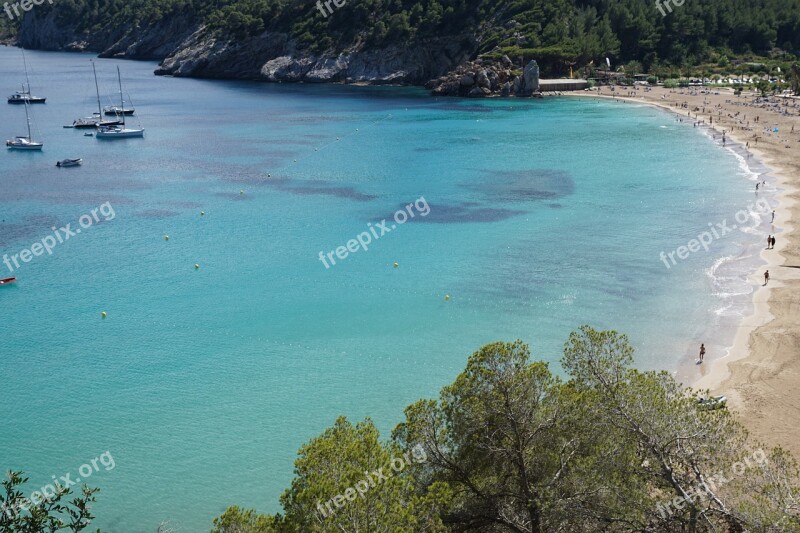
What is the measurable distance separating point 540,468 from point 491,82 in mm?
118369

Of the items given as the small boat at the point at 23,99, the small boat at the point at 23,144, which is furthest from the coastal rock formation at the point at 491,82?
the small boat at the point at 23,99

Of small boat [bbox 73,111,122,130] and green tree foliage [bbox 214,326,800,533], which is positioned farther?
small boat [bbox 73,111,122,130]

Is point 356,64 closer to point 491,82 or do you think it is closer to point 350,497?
point 491,82

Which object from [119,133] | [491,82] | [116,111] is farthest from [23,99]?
[491,82]

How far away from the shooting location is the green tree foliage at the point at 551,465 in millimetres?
16203

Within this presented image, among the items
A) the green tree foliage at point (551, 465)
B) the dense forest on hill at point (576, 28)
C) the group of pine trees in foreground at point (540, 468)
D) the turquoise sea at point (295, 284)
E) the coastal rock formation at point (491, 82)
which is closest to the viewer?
the group of pine trees in foreground at point (540, 468)

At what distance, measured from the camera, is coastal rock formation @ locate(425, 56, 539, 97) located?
127812 mm

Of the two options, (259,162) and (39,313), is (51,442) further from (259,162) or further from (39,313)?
(259,162)

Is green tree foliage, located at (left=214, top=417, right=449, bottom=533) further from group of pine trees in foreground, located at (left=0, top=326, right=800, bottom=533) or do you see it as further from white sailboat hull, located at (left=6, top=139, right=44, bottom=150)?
white sailboat hull, located at (left=6, top=139, right=44, bottom=150)

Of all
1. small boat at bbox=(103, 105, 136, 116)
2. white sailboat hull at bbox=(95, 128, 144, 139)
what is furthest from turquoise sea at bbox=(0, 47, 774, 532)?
small boat at bbox=(103, 105, 136, 116)

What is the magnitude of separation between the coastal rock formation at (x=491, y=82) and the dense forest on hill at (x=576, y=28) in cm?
492

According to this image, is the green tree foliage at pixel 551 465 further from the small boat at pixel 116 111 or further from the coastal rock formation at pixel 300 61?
the coastal rock formation at pixel 300 61

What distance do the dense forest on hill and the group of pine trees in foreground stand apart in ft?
402

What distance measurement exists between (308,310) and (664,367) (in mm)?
19206
